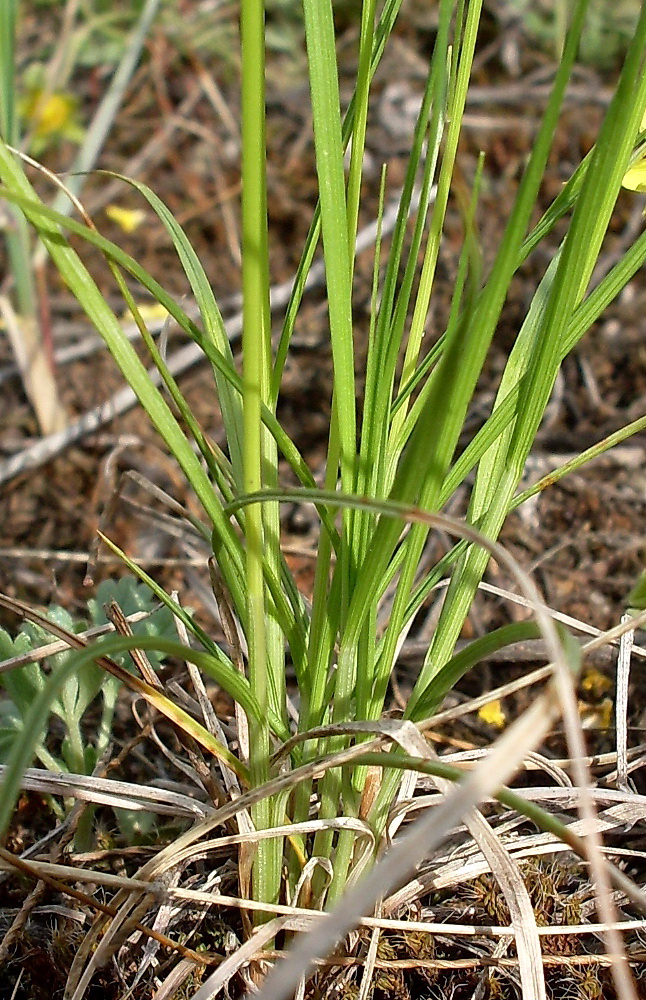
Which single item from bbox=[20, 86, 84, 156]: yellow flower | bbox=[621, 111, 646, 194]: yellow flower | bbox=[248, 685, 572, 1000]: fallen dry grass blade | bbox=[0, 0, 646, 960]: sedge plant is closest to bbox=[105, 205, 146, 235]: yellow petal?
bbox=[20, 86, 84, 156]: yellow flower

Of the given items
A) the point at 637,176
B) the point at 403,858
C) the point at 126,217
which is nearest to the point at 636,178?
the point at 637,176

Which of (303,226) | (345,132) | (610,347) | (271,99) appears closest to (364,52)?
(345,132)

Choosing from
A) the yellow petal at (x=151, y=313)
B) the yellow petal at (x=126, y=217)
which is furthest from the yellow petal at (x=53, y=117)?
the yellow petal at (x=151, y=313)

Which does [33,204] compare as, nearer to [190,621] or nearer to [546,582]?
[190,621]

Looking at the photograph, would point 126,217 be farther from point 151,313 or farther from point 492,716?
point 492,716

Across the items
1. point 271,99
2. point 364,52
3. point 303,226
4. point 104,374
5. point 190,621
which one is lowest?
point 190,621
